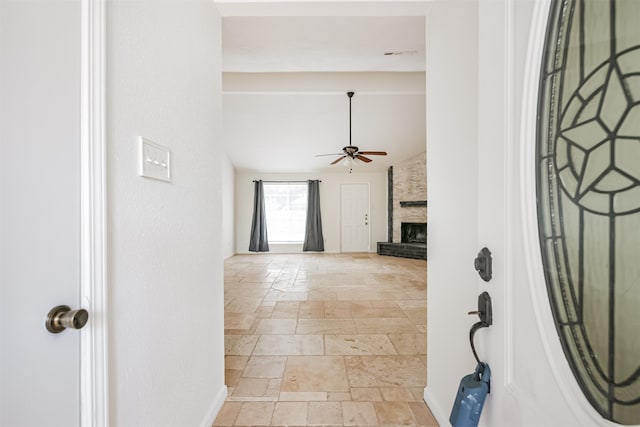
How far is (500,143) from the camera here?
28.2 inches

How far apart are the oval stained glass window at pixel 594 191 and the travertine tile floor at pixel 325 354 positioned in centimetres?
130

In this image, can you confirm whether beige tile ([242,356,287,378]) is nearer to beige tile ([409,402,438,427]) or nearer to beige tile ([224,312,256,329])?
beige tile ([224,312,256,329])

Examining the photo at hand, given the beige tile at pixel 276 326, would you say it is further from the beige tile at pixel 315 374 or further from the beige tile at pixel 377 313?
the beige tile at pixel 377 313

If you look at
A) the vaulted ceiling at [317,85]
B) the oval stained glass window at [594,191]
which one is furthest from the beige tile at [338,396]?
the vaulted ceiling at [317,85]

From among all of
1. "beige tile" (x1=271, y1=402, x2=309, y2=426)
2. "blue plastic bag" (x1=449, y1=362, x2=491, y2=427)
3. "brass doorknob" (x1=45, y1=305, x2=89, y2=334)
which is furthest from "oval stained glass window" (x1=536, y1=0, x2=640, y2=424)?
"beige tile" (x1=271, y1=402, x2=309, y2=426)

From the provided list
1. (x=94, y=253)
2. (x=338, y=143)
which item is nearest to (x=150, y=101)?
(x=94, y=253)

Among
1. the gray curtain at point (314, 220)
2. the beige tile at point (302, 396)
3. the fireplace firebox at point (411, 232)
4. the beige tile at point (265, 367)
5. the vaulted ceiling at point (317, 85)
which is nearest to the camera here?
the beige tile at point (302, 396)

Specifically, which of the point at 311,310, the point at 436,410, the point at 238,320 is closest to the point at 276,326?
the point at 238,320

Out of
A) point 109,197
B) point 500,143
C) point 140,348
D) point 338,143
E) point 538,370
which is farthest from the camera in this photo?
point 338,143

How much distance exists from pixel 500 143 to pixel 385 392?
1631mm

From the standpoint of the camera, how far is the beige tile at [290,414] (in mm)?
1525

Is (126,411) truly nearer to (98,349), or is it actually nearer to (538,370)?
(98,349)

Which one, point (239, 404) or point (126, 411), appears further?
point (239, 404)

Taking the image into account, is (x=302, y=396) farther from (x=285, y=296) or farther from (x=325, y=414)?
(x=285, y=296)
